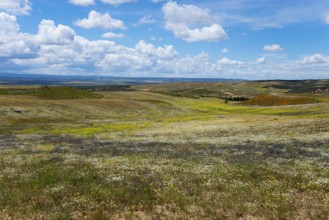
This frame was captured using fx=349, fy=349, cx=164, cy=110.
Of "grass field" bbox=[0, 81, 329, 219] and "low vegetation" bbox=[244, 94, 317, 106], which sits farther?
"low vegetation" bbox=[244, 94, 317, 106]

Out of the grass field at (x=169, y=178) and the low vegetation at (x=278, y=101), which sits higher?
the grass field at (x=169, y=178)

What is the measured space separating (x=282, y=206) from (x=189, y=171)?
9739 millimetres

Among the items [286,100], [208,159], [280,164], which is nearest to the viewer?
[280,164]

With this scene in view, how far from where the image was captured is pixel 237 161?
3138cm

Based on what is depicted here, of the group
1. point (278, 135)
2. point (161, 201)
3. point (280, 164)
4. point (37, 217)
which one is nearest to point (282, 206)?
point (161, 201)

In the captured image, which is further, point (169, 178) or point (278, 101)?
point (278, 101)

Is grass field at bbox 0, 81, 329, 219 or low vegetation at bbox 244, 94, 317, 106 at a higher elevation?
grass field at bbox 0, 81, 329, 219

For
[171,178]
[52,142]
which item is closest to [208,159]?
[171,178]

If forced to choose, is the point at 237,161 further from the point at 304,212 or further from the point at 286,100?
the point at 286,100

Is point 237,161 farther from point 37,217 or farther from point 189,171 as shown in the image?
point 37,217

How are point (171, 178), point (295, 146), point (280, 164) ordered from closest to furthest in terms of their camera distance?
point (171, 178) → point (280, 164) → point (295, 146)

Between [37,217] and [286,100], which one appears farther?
[286,100]

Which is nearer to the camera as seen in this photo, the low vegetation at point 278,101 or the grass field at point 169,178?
the grass field at point 169,178

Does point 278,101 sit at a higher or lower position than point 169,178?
lower
